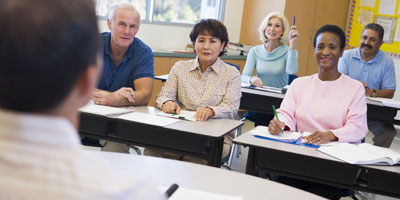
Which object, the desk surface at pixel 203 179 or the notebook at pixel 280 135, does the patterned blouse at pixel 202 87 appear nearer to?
the notebook at pixel 280 135

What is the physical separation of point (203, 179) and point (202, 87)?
1.45 metres

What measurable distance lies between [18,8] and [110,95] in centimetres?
232

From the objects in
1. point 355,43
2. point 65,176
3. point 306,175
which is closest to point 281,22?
point 355,43

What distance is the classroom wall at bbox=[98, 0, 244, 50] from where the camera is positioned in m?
5.79

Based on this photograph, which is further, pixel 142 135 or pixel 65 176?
pixel 142 135

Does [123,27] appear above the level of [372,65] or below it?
above

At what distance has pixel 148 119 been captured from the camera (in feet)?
8.65

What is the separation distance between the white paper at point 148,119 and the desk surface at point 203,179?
0.74 metres

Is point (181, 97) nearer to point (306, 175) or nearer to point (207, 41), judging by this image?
point (207, 41)

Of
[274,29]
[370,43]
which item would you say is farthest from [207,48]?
[370,43]

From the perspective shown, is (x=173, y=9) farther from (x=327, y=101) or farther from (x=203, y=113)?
(x=327, y=101)

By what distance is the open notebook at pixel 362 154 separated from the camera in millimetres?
2158

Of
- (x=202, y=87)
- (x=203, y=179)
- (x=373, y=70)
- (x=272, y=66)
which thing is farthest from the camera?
(x=272, y=66)

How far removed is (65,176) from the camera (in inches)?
24.5
